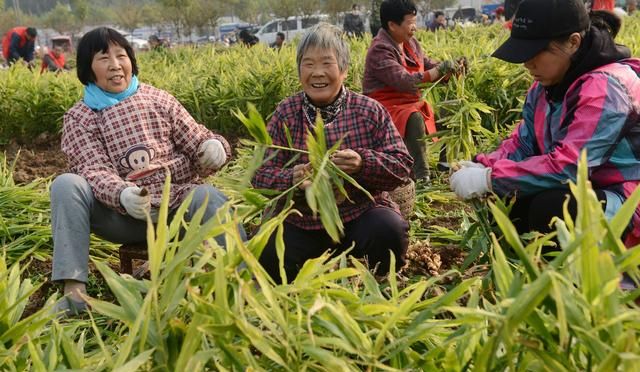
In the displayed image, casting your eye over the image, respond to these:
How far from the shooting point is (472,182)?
230 cm

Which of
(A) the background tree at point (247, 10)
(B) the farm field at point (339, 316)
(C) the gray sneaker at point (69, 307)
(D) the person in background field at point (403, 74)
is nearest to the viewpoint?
(B) the farm field at point (339, 316)

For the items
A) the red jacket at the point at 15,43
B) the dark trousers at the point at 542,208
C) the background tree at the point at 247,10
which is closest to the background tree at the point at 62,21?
the background tree at the point at 247,10

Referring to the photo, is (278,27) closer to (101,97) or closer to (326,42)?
(101,97)

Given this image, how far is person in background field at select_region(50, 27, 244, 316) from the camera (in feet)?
8.48

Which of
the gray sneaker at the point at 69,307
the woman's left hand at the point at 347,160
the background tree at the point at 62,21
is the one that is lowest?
the background tree at the point at 62,21

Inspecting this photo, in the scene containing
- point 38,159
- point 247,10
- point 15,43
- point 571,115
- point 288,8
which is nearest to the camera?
point 571,115

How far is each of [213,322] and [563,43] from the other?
4.93 ft

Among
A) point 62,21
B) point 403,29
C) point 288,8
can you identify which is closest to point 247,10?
point 62,21

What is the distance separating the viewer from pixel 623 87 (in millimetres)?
2158

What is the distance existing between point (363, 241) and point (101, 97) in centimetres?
114

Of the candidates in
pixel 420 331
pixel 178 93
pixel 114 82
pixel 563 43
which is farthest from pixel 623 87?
pixel 178 93

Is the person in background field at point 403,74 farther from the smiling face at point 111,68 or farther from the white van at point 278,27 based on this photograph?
the white van at point 278,27

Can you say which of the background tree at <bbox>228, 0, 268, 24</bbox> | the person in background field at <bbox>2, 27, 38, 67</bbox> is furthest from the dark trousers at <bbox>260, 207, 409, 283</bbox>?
the background tree at <bbox>228, 0, 268, 24</bbox>

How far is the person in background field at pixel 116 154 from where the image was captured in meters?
2.58
